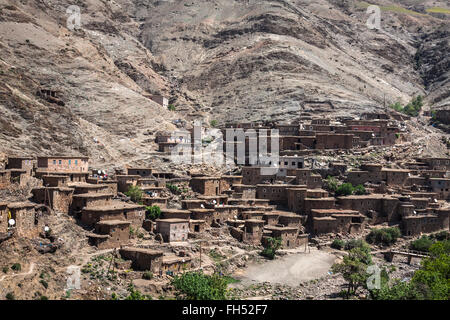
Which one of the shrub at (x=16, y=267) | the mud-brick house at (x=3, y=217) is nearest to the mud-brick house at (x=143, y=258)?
the mud-brick house at (x=3, y=217)

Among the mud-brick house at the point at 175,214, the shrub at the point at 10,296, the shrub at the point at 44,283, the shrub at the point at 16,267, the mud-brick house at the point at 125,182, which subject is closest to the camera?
the shrub at the point at 10,296

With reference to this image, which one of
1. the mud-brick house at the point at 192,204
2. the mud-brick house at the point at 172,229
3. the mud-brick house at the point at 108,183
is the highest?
the mud-brick house at the point at 108,183

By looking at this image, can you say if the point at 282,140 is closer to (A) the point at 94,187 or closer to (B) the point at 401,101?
(A) the point at 94,187

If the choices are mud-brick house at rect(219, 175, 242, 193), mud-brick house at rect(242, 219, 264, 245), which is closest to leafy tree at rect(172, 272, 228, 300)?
mud-brick house at rect(242, 219, 264, 245)

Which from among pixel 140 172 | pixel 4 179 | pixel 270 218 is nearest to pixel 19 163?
pixel 4 179

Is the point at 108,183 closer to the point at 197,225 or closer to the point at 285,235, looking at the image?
the point at 197,225

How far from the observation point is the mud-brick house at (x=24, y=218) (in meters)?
34.0

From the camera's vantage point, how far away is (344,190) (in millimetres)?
54562

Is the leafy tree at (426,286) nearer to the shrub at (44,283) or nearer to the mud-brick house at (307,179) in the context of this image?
the mud-brick house at (307,179)

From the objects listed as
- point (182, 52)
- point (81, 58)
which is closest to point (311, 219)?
point (81, 58)

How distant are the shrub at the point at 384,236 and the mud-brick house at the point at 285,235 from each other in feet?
24.5

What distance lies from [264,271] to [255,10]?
84.0 meters

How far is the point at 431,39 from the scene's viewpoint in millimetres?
127375

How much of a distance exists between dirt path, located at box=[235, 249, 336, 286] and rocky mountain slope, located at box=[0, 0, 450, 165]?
19.3 metres
